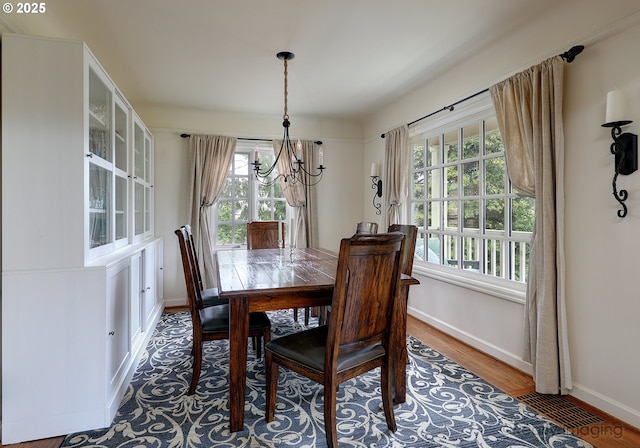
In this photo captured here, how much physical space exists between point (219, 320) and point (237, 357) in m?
0.50

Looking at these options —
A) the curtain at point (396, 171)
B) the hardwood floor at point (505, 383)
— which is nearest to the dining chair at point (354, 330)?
the hardwood floor at point (505, 383)

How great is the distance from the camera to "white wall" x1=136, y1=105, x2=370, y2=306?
4246mm

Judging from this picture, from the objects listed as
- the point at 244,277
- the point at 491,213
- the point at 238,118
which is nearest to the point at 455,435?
the point at 244,277

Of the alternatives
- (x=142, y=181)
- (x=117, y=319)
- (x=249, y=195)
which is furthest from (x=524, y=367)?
(x=142, y=181)

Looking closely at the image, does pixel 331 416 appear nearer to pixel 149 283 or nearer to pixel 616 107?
pixel 616 107

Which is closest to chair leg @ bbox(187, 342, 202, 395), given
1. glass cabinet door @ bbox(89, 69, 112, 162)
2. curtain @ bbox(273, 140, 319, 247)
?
glass cabinet door @ bbox(89, 69, 112, 162)

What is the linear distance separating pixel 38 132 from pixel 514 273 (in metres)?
3.37

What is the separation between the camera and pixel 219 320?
225 cm

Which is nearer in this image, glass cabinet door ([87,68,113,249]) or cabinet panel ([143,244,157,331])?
glass cabinet door ([87,68,113,249])

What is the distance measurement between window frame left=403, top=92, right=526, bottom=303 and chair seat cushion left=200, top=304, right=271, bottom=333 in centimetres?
183

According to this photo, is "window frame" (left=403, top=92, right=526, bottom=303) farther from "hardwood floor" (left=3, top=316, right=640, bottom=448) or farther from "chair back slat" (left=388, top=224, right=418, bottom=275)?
"chair back slat" (left=388, top=224, right=418, bottom=275)

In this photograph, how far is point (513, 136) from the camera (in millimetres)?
2461

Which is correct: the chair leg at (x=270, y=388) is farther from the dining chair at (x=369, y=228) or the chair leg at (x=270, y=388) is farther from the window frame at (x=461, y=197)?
the window frame at (x=461, y=197)

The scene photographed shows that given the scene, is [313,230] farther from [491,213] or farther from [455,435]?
[455,435]
